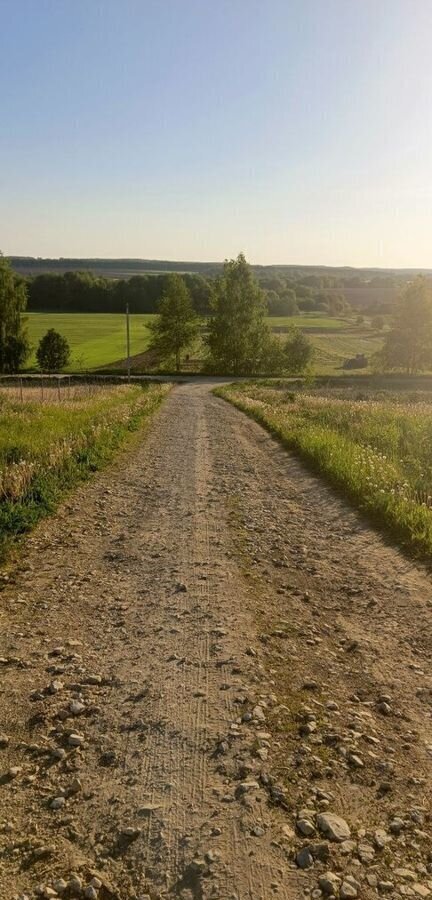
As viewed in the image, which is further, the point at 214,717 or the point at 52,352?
the point at 52,352

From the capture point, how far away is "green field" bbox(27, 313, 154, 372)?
77.0 metres

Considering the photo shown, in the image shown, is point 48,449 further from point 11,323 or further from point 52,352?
point 52,352

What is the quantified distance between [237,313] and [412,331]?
708 inches

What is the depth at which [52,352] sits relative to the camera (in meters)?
68.6

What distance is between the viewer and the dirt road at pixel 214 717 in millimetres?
3182

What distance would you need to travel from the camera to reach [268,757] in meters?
3.98

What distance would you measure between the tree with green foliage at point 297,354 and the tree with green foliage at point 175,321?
34.8ft

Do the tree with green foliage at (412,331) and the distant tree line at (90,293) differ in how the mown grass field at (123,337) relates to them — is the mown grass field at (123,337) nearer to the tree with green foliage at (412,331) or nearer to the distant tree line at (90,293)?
the distant tree line at (90,293)

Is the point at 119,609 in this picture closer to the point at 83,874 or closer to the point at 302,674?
the point at 302,674

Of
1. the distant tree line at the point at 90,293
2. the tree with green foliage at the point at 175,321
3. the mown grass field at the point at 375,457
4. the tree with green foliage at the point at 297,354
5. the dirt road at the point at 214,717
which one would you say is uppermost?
the distant tree line at the point at 90,293

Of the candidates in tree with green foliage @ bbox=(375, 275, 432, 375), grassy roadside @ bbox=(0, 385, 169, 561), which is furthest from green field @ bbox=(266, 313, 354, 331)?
grassy roadside @ bbox=(0, 385, 169, 561)

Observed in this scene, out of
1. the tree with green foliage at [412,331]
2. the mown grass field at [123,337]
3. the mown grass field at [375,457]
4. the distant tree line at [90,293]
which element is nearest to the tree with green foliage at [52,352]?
the mown grass field at [123,337]

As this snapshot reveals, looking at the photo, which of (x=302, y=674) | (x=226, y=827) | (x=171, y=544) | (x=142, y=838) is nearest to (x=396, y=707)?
(x=302, y=674)

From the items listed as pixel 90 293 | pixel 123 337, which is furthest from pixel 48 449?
pixel 90 293
